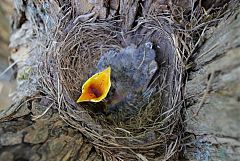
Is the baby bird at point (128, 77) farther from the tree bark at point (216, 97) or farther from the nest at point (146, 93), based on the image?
the tree bark at point (216, 97)

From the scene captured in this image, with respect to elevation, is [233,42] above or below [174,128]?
above

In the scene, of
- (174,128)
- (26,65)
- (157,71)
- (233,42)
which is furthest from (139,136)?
(26,65)

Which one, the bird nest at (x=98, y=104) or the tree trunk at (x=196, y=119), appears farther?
the bird nest at (x=98, y=104)

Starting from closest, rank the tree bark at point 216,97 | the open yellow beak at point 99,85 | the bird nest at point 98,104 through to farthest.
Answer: the tree bark at point 216,97 < the bird nest at point 98,104 < the open yellow beak at point 99,85

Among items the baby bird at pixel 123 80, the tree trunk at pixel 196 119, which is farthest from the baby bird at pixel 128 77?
the tree trunk at pixel 196 119

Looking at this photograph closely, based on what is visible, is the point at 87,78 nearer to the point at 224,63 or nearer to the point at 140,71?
the point at 140,71

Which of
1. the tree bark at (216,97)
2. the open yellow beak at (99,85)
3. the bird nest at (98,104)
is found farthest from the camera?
the open yellow beak at (99,85)

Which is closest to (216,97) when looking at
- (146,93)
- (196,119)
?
(196,119)

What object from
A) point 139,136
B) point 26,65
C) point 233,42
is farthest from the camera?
point 26,65
